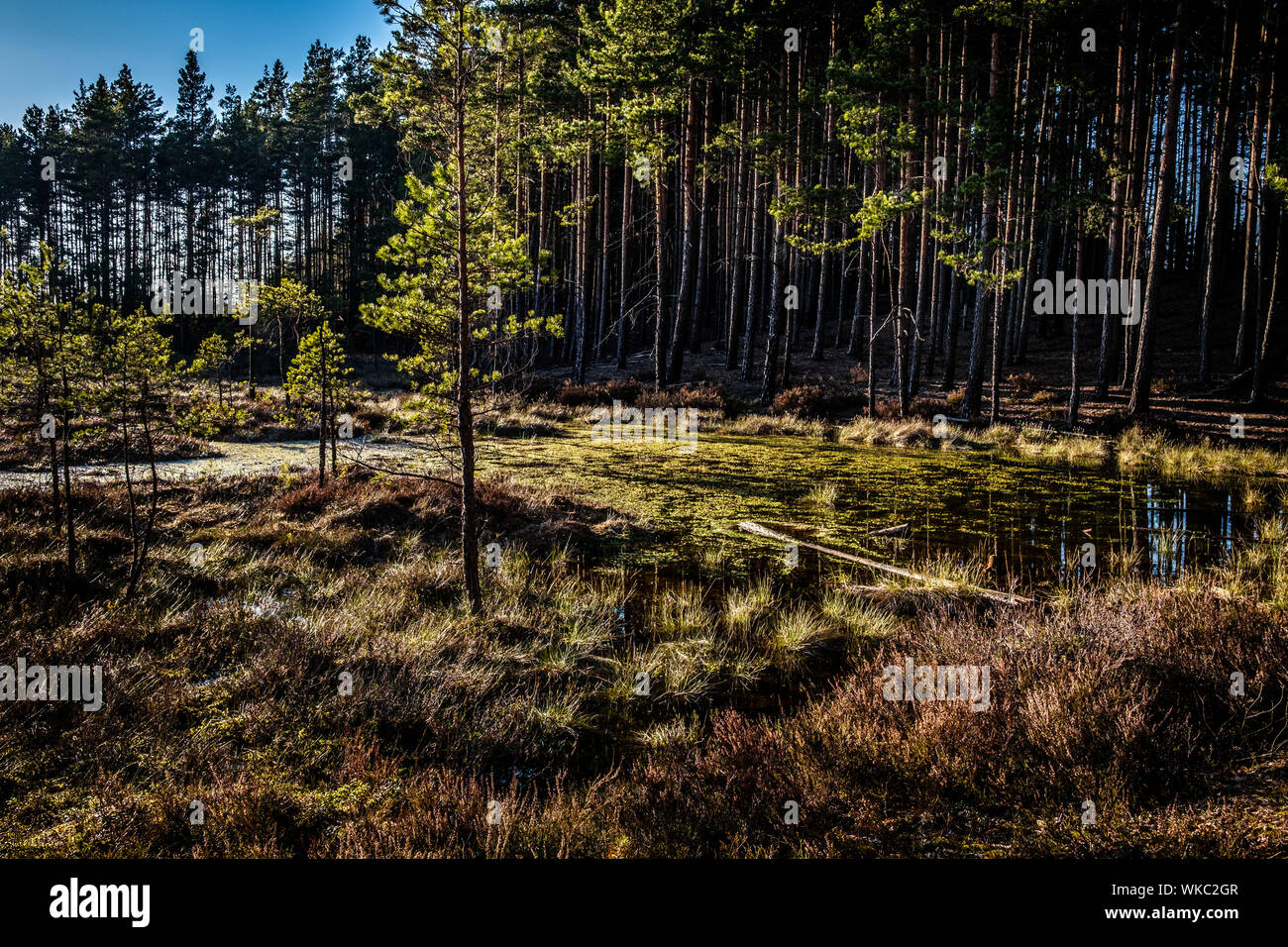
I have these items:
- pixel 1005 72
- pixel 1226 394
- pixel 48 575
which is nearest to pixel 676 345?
pixel 1005 72

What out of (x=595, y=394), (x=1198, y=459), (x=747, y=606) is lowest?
(x=747, y=606)

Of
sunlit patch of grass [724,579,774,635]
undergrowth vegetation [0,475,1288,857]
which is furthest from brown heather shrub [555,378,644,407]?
sunlit patch of grass [724,579,774,635]

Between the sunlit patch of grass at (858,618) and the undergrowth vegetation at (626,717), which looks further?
the sunlit patch of grass at (858,618)

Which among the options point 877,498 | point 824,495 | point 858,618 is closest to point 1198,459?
point 877,498

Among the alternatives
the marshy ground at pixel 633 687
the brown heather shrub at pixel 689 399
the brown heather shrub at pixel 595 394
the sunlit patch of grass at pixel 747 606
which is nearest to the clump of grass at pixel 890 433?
the brown heather shrub at pixel 689 399

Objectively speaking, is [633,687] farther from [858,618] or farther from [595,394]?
[595,394]

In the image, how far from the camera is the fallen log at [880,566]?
601 cm

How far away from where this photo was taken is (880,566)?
7.22 metres

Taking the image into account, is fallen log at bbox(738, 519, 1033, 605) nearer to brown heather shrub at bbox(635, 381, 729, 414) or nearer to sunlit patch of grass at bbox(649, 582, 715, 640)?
sunlit patch of grass at bbox(649, 582, 715, 640)

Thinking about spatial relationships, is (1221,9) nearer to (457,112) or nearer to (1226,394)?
(1226,394)

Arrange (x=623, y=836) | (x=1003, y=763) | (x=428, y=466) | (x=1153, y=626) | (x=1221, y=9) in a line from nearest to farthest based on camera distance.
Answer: (x=623, y=836)
(x=1003, y=763)
(x=1153, y=626)
(x=428, y=466)
(x=1221, y=9)

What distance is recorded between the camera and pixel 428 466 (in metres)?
12.7

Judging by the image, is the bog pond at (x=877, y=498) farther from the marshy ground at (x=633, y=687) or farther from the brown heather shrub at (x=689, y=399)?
the brown heather shrub at (x=689, y=399)

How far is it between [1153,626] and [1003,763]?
7.69 feet
